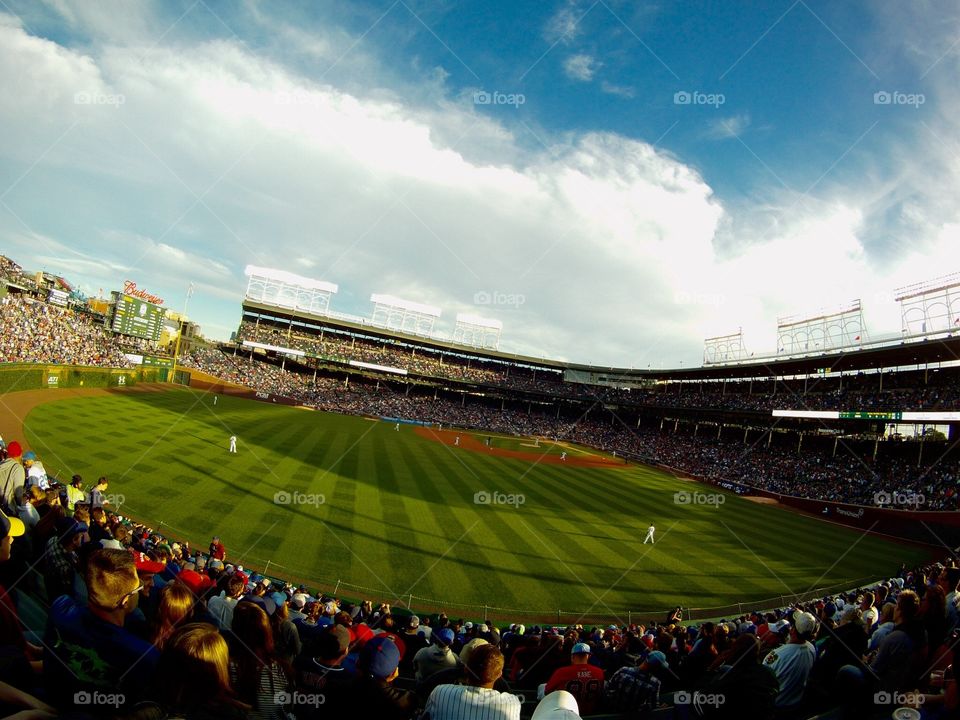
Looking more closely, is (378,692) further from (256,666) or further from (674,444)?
(674,444)

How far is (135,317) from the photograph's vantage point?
2562 inches

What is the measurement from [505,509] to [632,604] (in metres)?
9.93

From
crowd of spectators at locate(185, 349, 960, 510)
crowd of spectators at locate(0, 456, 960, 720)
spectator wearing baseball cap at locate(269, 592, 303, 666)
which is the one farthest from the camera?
crowd of spectators at locate(185, 349, 960, 510)

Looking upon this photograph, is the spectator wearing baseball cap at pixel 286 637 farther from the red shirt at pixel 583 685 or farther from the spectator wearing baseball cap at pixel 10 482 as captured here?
the spectator wearing baseball cap at pixel 10 482

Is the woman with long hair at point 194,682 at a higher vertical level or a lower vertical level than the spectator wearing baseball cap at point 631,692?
higher

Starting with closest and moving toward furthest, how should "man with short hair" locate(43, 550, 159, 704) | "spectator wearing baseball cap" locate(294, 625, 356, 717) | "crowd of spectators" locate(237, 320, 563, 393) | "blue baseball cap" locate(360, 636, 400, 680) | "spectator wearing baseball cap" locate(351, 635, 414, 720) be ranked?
"man with short hair" locate(43, 550, 159, 704), "spectator wearing baseball cap" locate(351, 635, 414, 720), "blue baseball cap" locate(360, 636, 400, 680), "spectator wearing baseball cap" locate(294, 625, 356, 717), "crowd of spectators" locate(237, 320, 563, 393)

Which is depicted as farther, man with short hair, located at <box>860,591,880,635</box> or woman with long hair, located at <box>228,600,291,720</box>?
man with short hair, located at <box>860,591,880,635</box>

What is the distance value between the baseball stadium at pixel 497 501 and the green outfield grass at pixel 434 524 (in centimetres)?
14

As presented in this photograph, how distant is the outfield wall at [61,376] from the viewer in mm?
31625

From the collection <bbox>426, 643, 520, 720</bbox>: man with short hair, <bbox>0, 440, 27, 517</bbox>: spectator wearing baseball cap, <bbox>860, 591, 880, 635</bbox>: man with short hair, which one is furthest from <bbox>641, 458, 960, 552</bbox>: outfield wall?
<bbox>0, 440, 27, 517</bbox>: spectator wearing baseball cap

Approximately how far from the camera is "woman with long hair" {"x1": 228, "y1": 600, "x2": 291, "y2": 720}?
313cm

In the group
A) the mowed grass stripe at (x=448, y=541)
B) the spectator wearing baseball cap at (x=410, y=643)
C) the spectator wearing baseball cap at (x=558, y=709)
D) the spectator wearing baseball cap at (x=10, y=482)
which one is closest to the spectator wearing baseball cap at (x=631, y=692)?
the spectator wearing baseball cap at (x=558, y=709)

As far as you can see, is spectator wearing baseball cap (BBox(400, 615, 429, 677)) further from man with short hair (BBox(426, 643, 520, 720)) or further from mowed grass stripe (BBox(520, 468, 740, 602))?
mowed grass stripe (BBox(520, 468, 740, 602))

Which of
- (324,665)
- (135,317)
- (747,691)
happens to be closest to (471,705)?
(324,665)
